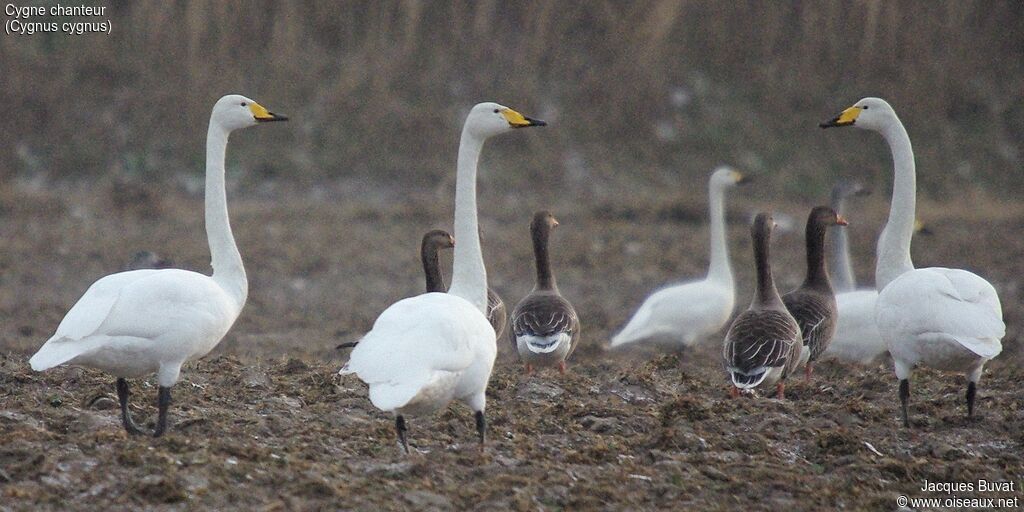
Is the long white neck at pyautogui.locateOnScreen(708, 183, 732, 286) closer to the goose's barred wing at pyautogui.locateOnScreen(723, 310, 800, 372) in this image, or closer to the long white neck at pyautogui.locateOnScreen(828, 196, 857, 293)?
the long white neck at pyautogui.locateOnScreen(828, 196, 857, 293)

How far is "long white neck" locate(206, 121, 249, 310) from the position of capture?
784 centimetres

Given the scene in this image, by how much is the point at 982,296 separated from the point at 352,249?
36.8 ft

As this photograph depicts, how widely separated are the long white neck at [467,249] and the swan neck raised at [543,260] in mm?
2366

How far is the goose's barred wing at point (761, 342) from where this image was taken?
880 centimetres

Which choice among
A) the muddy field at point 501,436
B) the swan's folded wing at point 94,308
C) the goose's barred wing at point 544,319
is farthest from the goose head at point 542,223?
the swan's folded wing at point 94,308

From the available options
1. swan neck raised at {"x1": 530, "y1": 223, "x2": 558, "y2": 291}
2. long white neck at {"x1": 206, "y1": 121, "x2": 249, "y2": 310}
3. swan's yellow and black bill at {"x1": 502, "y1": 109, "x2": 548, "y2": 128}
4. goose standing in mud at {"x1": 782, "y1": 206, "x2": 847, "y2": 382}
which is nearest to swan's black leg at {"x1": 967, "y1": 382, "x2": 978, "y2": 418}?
goose standing in mud at {"x1": 782, "y1": 206, "x2": 847, "y2": 382}

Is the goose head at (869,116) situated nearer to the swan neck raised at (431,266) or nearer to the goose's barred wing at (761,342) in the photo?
the goose's barred wing at (761,342)

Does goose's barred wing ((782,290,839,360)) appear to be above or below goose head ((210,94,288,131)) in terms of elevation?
below

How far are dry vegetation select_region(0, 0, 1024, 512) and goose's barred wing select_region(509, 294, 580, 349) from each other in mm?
382

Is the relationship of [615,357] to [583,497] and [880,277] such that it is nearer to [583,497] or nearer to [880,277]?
[880,277]

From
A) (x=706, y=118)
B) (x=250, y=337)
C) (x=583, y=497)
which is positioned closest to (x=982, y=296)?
(x=583, y=497)

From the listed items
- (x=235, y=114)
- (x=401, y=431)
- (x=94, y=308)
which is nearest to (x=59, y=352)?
(x=94, y=308)

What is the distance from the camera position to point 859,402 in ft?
28.5

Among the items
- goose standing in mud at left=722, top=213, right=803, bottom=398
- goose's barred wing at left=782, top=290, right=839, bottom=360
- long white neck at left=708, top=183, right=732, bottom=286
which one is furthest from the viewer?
long white neck at left=708, top=183, right=732, bottom=286
